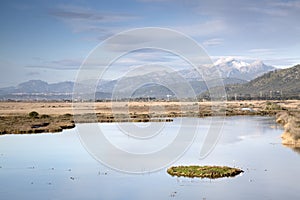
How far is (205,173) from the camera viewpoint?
26391 mm

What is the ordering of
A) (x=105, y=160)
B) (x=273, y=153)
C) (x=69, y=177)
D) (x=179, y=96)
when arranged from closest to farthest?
1. (x=69, y=177)
2. (x=105, y=160)
3. (x=273, y=153)
4. (x=179, y=96)

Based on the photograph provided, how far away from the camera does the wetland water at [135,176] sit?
2194 cm

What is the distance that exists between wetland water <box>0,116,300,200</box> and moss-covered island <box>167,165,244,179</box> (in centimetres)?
60

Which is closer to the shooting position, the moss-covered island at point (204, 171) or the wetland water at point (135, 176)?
the wetland water at point (135, 176)

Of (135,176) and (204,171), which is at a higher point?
(204,171)

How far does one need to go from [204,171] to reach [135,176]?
4392 mm

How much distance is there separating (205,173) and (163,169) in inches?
145

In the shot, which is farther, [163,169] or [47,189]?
[163,169]

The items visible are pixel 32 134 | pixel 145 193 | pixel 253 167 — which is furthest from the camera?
pixel 32 134

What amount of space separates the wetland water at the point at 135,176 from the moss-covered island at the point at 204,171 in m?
0.60

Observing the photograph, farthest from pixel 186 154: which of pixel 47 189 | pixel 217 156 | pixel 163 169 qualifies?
pixel 47 189

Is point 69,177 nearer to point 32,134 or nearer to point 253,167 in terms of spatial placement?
point 253,167

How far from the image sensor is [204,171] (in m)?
26.7

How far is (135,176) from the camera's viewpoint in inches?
1048
